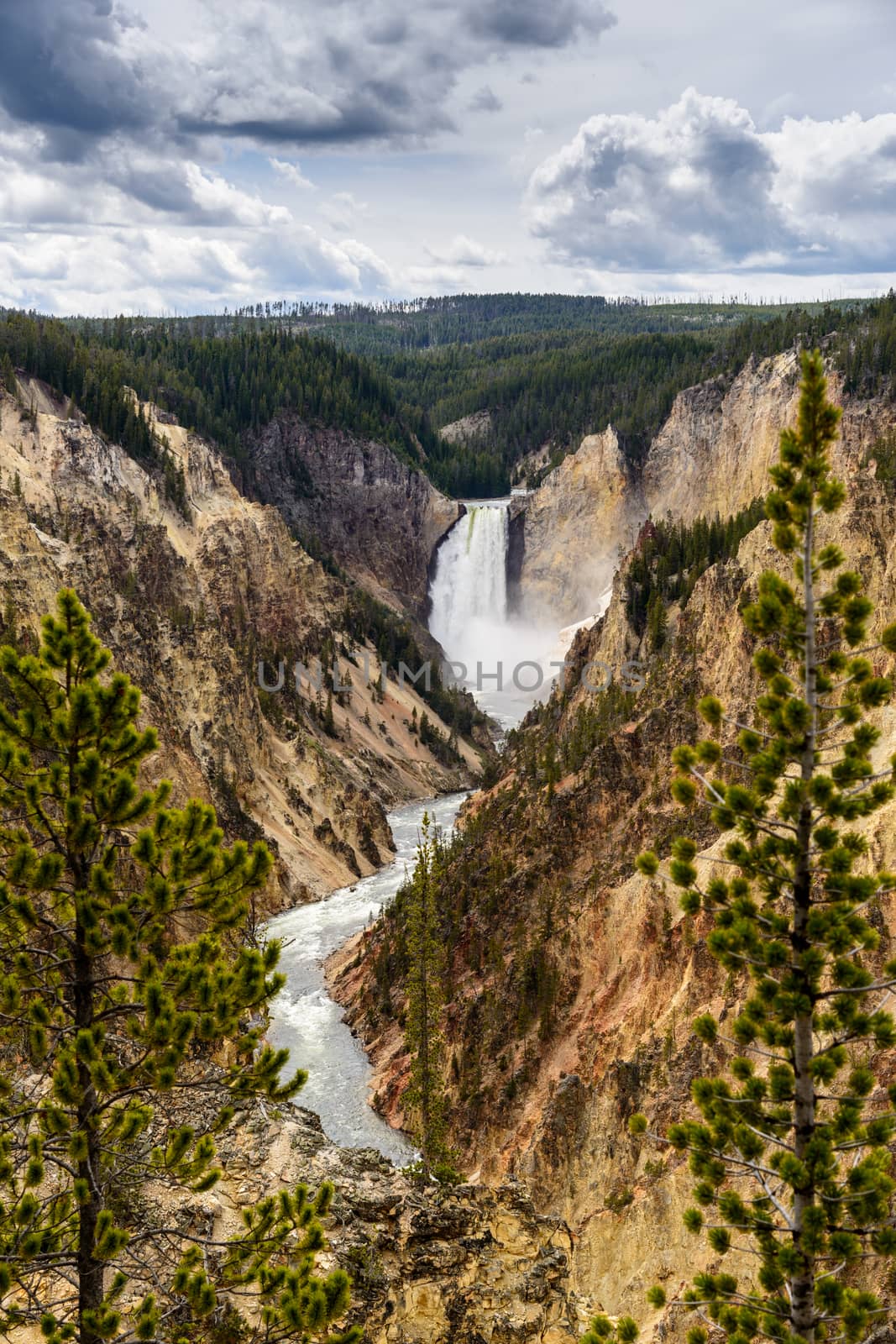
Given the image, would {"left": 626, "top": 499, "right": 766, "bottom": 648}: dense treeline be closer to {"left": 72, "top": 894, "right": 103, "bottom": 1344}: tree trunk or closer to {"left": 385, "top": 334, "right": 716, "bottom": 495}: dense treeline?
{"left": 72, "top": 894, "right": 103, "bottom": 1344}: tree trunk

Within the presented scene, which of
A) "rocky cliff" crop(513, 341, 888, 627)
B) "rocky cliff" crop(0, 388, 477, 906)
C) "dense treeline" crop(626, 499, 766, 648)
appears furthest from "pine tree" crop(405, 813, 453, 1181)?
"rocky cliff" crop(513, 341, 888, 627)

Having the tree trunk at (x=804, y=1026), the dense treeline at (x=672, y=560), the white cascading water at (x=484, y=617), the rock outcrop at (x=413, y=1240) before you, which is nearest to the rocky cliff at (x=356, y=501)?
the white cascading water at (x=484, y=617)

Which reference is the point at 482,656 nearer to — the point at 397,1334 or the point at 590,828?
Answer: the point at 590,828

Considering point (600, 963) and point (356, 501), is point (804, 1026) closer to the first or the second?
point (600, 963)

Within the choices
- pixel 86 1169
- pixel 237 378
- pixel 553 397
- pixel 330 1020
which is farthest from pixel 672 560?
pixel 553 397

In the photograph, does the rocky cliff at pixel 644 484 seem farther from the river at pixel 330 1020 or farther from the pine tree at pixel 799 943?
the pine tree at pixel 799 943

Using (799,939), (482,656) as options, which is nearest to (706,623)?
(799,939)

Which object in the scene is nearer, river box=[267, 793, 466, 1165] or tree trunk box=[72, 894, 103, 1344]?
tree trunk box=[72, 894, 103, 1344]
